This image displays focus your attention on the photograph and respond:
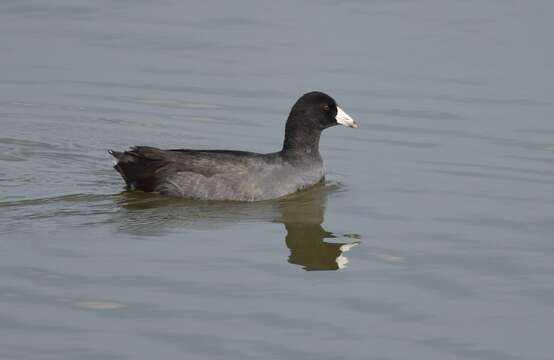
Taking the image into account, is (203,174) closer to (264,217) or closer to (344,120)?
(264,217)

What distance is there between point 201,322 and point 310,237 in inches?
100

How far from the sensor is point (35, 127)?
43.0ft

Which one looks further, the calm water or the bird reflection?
the bird reflection

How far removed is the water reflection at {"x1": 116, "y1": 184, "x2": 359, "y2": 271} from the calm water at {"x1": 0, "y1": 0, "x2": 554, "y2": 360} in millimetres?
34

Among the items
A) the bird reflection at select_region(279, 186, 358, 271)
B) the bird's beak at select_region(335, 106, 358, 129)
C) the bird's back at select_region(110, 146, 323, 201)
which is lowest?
the bird reflection at select_region(279, 186, 358, 271)

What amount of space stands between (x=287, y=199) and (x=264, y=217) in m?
0.91

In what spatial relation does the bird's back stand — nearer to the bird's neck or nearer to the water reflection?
the water reflection

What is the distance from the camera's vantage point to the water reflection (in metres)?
9.36

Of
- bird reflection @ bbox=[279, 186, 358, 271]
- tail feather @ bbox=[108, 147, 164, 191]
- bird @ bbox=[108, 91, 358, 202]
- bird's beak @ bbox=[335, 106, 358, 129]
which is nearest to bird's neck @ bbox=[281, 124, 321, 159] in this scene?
bird @ bbox=[108, 91, 358, 202]

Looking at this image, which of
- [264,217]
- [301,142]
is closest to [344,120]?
[301,142]

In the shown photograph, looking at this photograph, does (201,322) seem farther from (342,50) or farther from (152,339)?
(342,50)

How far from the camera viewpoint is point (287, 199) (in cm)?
1135

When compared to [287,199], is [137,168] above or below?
above

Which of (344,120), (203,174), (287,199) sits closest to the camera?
(203,174)
